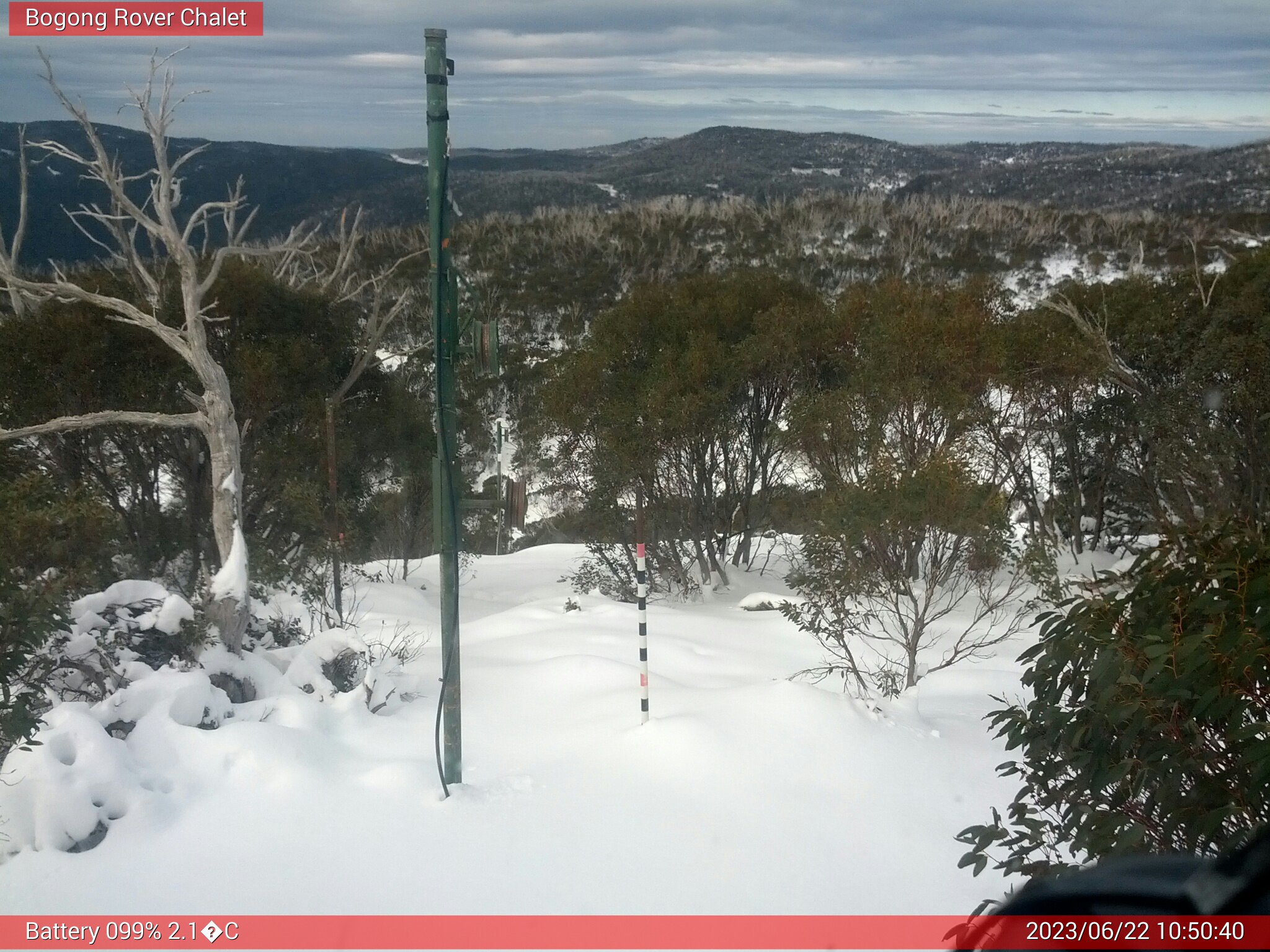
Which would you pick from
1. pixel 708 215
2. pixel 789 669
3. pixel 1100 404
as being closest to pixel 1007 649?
pixel 789 669

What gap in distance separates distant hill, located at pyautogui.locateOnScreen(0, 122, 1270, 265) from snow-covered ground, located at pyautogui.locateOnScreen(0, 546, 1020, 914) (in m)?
3.84

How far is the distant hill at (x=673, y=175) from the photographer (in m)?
17.4

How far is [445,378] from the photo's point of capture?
5223 millimetres

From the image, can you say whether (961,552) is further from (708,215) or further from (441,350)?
(708,215)

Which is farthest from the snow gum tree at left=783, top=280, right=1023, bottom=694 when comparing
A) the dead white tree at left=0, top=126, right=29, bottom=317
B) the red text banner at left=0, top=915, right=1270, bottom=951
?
the dead white tree at left=0, top=126, right=29, bottom=317

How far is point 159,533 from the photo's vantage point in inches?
539

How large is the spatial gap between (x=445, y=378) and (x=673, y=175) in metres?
60.6

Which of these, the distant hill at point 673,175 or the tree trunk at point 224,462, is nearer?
the tree trunk at point 224,462

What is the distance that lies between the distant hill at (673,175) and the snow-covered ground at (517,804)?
12.6ft

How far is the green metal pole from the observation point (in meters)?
4.81

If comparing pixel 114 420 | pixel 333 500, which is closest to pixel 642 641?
pixel 114 420

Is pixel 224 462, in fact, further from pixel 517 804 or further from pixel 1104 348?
pixel 1104 348

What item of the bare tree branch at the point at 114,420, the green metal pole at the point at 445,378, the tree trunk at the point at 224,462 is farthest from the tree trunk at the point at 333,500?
the green metal pole at the point at 445,378

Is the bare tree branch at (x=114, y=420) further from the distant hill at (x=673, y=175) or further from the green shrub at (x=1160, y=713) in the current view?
the green shrub at (x=1160, y=713)
